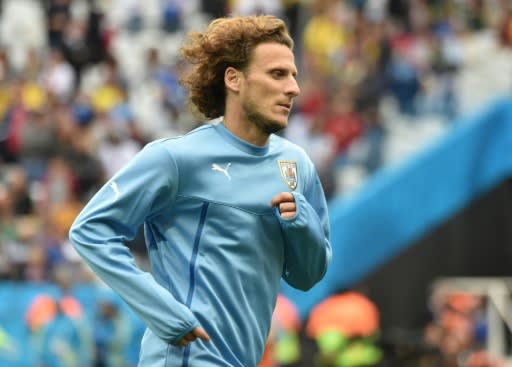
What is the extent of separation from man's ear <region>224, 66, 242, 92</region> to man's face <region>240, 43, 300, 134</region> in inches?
1.1

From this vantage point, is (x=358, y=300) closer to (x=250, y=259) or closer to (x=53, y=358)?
(x=53, y=358)

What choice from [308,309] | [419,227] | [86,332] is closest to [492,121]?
[419,227]

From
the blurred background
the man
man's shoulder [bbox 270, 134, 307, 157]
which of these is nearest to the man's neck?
the man

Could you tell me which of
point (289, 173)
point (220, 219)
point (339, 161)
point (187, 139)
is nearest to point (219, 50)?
point (187, 139)

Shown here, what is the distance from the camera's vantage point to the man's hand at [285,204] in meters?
4.64

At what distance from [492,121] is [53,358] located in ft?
23.6

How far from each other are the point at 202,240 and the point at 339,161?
1162cm

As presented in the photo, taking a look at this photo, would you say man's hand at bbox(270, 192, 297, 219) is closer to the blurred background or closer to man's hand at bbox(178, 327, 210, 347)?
man's hand at bbox(178, 327, 210, 347)

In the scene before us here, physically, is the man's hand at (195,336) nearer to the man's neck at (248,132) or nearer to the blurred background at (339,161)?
the man's neck at (248,132)

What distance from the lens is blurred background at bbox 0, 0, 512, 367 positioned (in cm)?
1189

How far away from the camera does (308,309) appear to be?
13898mm

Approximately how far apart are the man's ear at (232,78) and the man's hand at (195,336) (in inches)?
39.1

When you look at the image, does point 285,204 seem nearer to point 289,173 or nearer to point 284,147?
point 289,173

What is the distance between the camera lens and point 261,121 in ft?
15.8
